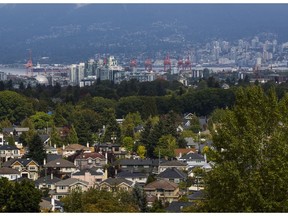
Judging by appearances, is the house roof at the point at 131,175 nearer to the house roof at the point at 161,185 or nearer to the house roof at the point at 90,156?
the house roof at the point at 161,185

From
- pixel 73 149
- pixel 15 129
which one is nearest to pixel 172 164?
pixel 73 149

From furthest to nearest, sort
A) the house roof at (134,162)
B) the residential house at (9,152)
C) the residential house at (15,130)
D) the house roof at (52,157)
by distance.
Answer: the residential house at (15,130)
the residential house at (9,152)
the house roof at (52,157)
the house roof at (134,162)

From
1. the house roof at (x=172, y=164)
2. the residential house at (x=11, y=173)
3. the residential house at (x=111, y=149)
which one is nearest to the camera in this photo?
the residential house at (x=11, y=173)

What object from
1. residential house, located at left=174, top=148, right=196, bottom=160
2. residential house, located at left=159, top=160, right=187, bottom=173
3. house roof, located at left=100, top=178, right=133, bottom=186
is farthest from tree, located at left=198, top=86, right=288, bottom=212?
residential house, located at left=174, top=148, right=196, bottom=160

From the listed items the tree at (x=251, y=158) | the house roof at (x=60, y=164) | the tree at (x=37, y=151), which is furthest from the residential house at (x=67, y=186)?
the tree at (x=251, y=158)

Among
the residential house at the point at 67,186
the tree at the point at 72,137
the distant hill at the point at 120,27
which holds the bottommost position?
the distant hill at the point at 120,27

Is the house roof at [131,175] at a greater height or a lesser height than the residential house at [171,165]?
greater

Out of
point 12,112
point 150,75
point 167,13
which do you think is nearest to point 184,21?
point 167,13

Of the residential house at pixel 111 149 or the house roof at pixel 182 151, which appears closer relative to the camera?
the house roof at pixel 182 151
